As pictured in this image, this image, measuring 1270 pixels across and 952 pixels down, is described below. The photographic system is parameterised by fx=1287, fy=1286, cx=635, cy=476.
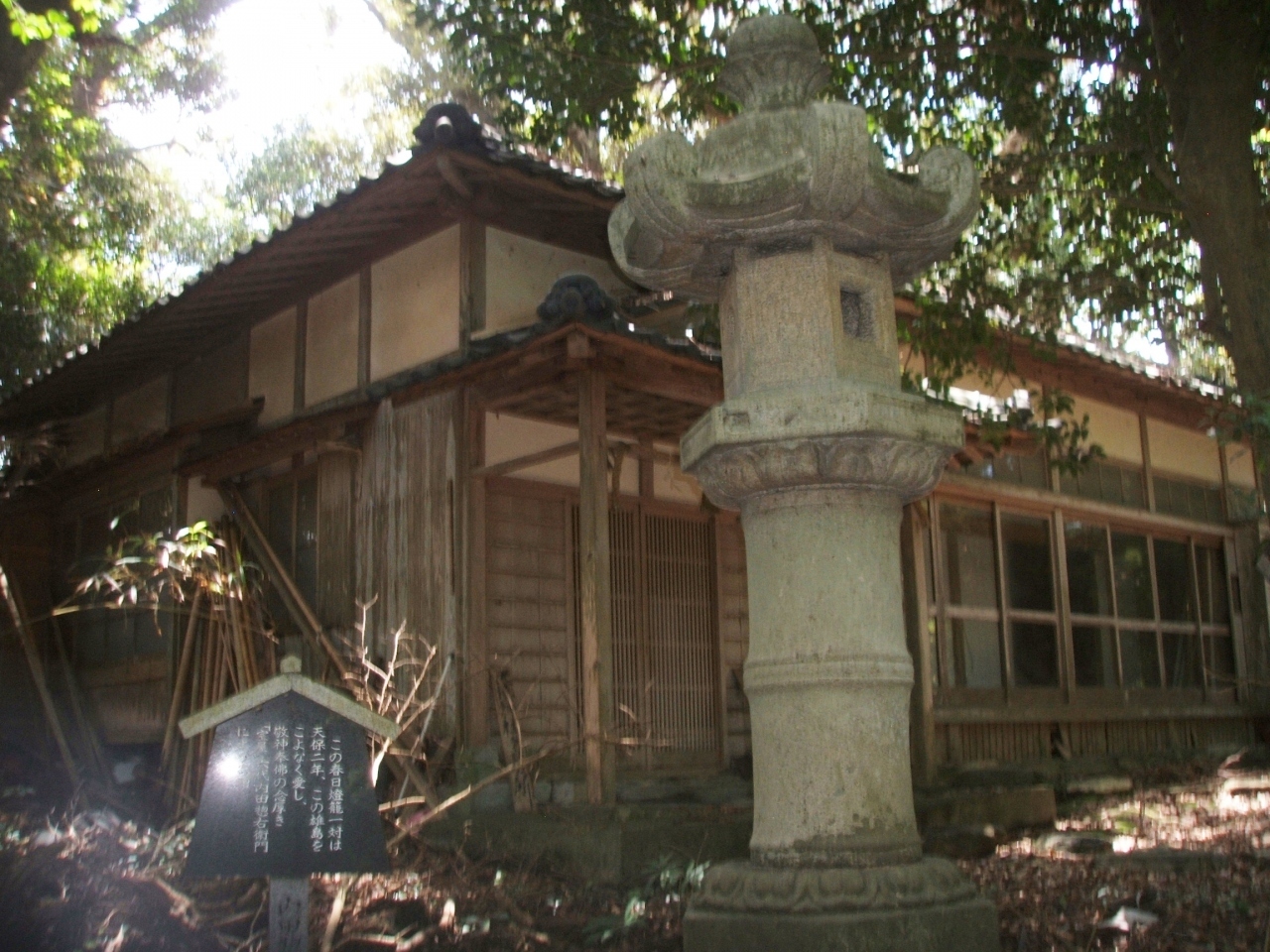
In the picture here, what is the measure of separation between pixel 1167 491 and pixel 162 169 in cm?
1871

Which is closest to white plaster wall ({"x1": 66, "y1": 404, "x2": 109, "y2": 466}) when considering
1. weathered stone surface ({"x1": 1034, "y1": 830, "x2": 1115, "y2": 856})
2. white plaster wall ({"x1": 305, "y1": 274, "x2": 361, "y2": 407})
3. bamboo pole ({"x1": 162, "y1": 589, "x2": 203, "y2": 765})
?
white plaster wall ({"x1": 305, "y1": 274, "x2": 361, "y2": 407})

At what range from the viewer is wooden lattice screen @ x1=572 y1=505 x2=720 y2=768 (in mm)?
10734

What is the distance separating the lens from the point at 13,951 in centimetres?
640

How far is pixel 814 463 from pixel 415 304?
6709 millimetres

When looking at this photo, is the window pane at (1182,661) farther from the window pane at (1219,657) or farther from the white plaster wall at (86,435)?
the white plaster wall at (86,435)

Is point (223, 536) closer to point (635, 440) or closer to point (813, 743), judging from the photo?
point (635, 440)

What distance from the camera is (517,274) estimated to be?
11023mm

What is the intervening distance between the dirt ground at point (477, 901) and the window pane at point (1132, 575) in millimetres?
6371

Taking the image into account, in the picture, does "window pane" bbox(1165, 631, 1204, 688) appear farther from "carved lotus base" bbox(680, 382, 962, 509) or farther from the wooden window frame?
"carved lotus base" bbox(680, 382, 962, 509)

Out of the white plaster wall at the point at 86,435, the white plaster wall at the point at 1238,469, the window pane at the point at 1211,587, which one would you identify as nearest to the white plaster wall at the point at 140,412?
the white plaster wall at the point at 86,435

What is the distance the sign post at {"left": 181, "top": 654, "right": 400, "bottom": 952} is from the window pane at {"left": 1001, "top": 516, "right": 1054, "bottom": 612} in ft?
29.8

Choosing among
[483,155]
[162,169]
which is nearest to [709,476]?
[483,155]

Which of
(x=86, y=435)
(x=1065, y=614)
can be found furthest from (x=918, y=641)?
(x=86, y=435)

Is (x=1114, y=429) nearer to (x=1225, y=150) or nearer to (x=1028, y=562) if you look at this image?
(x=1028, y=562)
